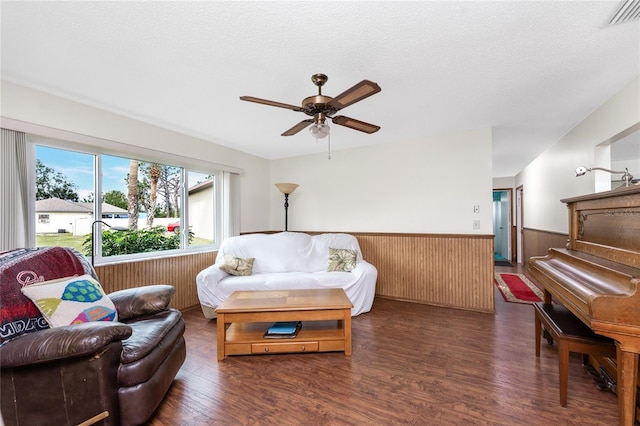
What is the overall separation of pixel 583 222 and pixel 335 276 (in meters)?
2.37

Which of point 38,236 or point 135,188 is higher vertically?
point 135,188

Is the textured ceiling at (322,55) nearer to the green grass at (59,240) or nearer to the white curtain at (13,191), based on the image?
the white curtain at (13,191)

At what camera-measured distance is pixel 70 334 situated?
136 cm

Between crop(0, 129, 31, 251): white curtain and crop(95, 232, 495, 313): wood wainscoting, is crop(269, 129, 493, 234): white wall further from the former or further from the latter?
crop(0, 129, 31, 251): white curtain

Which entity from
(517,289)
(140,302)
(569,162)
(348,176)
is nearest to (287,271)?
(348,176)

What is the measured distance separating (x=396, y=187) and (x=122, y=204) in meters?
3.58

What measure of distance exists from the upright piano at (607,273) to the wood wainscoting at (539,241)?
176 centimetres

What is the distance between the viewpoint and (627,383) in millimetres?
1322

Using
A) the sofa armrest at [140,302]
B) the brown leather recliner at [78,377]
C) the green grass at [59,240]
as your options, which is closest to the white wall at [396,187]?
the sofa armrest at [140,302]

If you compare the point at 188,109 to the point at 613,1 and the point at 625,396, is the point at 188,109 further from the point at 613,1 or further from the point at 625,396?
the point at 625,396

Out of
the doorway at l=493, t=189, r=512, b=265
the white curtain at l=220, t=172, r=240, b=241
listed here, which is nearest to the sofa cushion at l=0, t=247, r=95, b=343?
the white curtain at l=220, t=172, r=240, b=241

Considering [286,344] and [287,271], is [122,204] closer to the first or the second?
[287,271]

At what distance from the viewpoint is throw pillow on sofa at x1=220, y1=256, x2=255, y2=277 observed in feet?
11.2

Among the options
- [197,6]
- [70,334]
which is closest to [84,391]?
[70,334]
